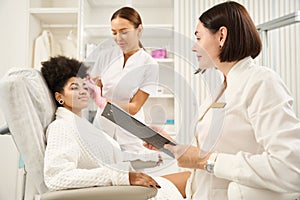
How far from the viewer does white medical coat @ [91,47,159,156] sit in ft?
3.25

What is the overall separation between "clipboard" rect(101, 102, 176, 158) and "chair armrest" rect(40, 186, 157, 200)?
0.26 meters

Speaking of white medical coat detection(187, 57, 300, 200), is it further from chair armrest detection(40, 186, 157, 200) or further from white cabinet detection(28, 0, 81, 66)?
white cabinet detection(28, 0, 81, 66)

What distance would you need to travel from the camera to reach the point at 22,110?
124cm

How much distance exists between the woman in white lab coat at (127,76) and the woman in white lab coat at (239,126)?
0.15m

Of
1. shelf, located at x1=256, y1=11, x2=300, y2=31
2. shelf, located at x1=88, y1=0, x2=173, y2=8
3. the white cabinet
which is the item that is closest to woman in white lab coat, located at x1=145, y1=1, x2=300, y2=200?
shelf, located at x1=256, y1=11, x2=300, y2=31

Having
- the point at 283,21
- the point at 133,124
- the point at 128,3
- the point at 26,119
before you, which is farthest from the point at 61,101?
the point at 128,3

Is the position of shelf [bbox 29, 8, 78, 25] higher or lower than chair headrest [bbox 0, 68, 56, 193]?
higher

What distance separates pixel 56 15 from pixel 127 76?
1953mm

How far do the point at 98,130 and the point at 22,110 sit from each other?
0.28 metres

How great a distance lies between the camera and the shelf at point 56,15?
264 cm

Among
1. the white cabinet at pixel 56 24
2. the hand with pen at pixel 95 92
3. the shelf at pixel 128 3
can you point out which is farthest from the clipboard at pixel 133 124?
the shelf at pixel 128 3

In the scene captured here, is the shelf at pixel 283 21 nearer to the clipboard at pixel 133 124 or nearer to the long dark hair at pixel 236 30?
the long dark hair at pixel 236 30

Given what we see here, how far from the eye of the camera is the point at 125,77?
988mm

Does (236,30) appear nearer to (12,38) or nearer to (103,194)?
(103,194)
